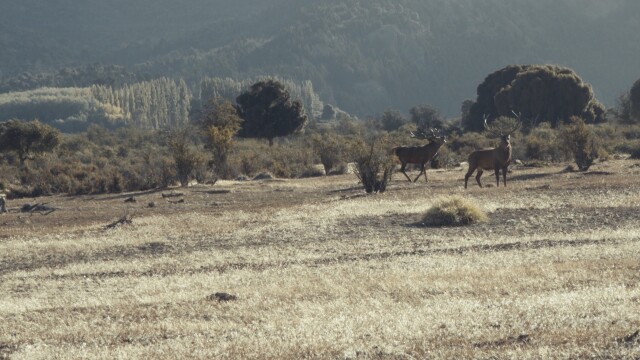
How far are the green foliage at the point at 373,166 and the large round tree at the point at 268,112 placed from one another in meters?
42.6

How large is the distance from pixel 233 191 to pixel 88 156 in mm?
31954

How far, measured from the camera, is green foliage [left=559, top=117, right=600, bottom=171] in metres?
40.3

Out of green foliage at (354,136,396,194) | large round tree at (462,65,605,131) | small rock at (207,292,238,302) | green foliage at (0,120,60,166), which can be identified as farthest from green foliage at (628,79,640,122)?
small rock at (207,292,238,302)

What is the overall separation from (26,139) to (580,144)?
37852 millimetres

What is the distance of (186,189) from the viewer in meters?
40.4

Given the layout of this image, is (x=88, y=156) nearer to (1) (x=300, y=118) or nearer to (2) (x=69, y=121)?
(1) (x=300, y=118)

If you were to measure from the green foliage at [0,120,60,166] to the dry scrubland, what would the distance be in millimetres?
32789

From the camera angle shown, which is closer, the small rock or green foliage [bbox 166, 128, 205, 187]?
the small rock

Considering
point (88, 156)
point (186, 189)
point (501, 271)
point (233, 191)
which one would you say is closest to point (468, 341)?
point (501, 271)

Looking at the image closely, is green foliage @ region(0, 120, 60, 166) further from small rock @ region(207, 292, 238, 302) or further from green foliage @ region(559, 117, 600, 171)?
small rock @ region(207, 292, 238, 302)

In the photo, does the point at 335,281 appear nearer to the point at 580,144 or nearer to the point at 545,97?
the point at 580,144

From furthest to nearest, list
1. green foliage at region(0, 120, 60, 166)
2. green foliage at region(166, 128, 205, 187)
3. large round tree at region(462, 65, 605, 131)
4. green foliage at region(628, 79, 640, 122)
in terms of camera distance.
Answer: large round tree at region(462, 65, 605, 131), green foliage at region(628, 79, 640, 122), green foliage at region(0, 120, 60, 166), green foliage at region(166, 128, 205, 187)

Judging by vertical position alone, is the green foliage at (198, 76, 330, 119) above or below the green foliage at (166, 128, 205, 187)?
above

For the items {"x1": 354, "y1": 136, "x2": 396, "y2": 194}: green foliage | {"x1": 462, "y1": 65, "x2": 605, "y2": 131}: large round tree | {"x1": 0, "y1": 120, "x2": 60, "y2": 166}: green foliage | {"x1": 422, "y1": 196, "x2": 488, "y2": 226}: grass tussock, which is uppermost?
{"x1": 462, "y1": 65, "x2": 605, "y2": 131}: large round tree
